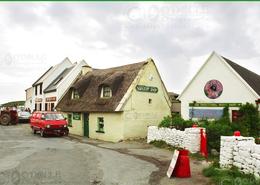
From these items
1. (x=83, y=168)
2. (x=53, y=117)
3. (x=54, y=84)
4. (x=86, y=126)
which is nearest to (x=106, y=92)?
(x=86, y=126)

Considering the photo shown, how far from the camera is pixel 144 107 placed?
23.6m

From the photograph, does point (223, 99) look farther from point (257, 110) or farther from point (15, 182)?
point (15, 182)

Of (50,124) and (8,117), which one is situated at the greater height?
(8,117)

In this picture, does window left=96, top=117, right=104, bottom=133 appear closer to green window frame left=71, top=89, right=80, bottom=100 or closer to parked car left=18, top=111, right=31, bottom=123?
green window frame left=71, top=89, right=80, bottom=100

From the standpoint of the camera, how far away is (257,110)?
19.5 metres

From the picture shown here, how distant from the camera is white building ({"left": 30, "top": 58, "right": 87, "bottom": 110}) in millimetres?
33219

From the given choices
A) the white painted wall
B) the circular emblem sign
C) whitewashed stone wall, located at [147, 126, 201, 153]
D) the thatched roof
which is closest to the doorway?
the thatched roof

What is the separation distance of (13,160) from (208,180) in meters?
8.20

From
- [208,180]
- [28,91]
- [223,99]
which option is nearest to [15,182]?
[208,180]

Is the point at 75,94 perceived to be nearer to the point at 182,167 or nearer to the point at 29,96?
the point at 182,167

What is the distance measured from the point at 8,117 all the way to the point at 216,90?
24.6m

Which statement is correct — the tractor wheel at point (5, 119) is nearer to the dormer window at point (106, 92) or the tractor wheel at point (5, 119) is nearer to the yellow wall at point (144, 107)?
the dormer window at point (106, 92)

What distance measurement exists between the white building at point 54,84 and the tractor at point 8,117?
12.6 ft

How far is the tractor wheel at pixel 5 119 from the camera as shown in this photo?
3475 centimetres
